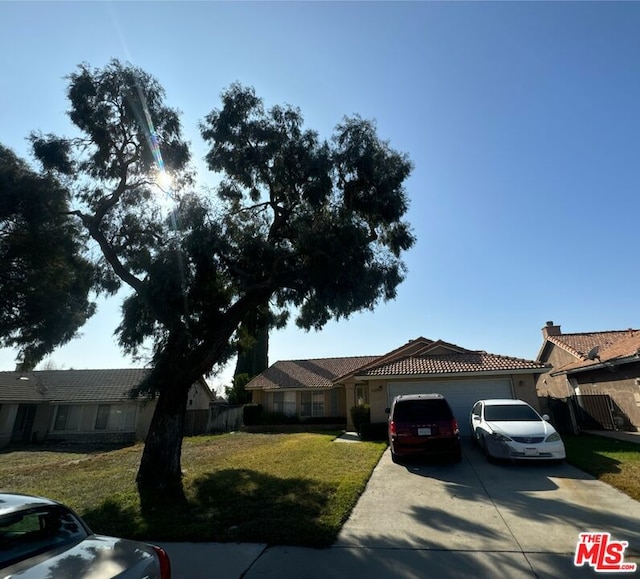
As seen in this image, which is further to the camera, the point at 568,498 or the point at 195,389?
the point at 195,389

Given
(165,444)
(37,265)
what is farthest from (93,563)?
(37,265)

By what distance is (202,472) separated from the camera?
1106cm

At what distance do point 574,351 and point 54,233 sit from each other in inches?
1118

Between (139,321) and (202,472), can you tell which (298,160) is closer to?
(139,321)

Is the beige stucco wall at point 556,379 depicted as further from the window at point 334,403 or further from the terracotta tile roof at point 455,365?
the window at point 334,403

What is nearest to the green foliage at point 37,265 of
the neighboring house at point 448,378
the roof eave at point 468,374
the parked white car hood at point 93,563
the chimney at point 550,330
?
the parked white car hood at point 93,563

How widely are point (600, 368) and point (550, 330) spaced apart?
1178 centimetres

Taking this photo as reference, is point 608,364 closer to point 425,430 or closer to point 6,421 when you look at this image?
point 425,430

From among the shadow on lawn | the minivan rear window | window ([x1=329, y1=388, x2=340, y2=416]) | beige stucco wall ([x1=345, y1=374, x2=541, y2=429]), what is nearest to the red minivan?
the minivan rear window

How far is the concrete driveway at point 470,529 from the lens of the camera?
14.5 ft

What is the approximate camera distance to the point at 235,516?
663cm

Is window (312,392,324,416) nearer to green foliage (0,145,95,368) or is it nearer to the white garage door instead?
the white garage door

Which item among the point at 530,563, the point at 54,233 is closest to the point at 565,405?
the point at 530,563

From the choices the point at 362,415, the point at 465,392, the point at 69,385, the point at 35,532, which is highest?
the point at 69,385
